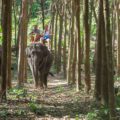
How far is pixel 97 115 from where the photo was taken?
9.06 m

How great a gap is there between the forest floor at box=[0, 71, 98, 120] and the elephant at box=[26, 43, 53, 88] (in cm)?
238

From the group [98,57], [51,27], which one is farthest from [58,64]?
[98,57]

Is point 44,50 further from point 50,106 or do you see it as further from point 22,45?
point 50,106

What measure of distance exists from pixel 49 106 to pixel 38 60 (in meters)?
5.76

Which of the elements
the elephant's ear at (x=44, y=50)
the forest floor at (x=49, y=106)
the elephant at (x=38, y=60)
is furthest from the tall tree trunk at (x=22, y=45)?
the forest floor at (x=49, y=106)

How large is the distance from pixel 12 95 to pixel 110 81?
5.29 m

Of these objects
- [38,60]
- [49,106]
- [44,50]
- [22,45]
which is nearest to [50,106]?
[49,106]

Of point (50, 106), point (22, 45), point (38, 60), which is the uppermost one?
point (22, 45)

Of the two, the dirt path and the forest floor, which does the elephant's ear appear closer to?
the forest floor

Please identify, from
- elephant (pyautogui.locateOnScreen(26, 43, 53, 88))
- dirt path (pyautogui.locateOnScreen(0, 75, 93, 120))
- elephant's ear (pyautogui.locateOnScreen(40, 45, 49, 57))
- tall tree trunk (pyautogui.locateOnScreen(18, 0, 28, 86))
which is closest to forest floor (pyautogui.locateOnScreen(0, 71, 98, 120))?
dirt path (pyautogui.locateOnScreen(0, 75, 93, 120))

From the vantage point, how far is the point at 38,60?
54.6 ft

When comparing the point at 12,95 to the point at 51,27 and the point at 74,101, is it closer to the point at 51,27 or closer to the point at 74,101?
the point at 74,101

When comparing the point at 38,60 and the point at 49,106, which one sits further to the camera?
the point at 38,60

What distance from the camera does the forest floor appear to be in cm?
946
